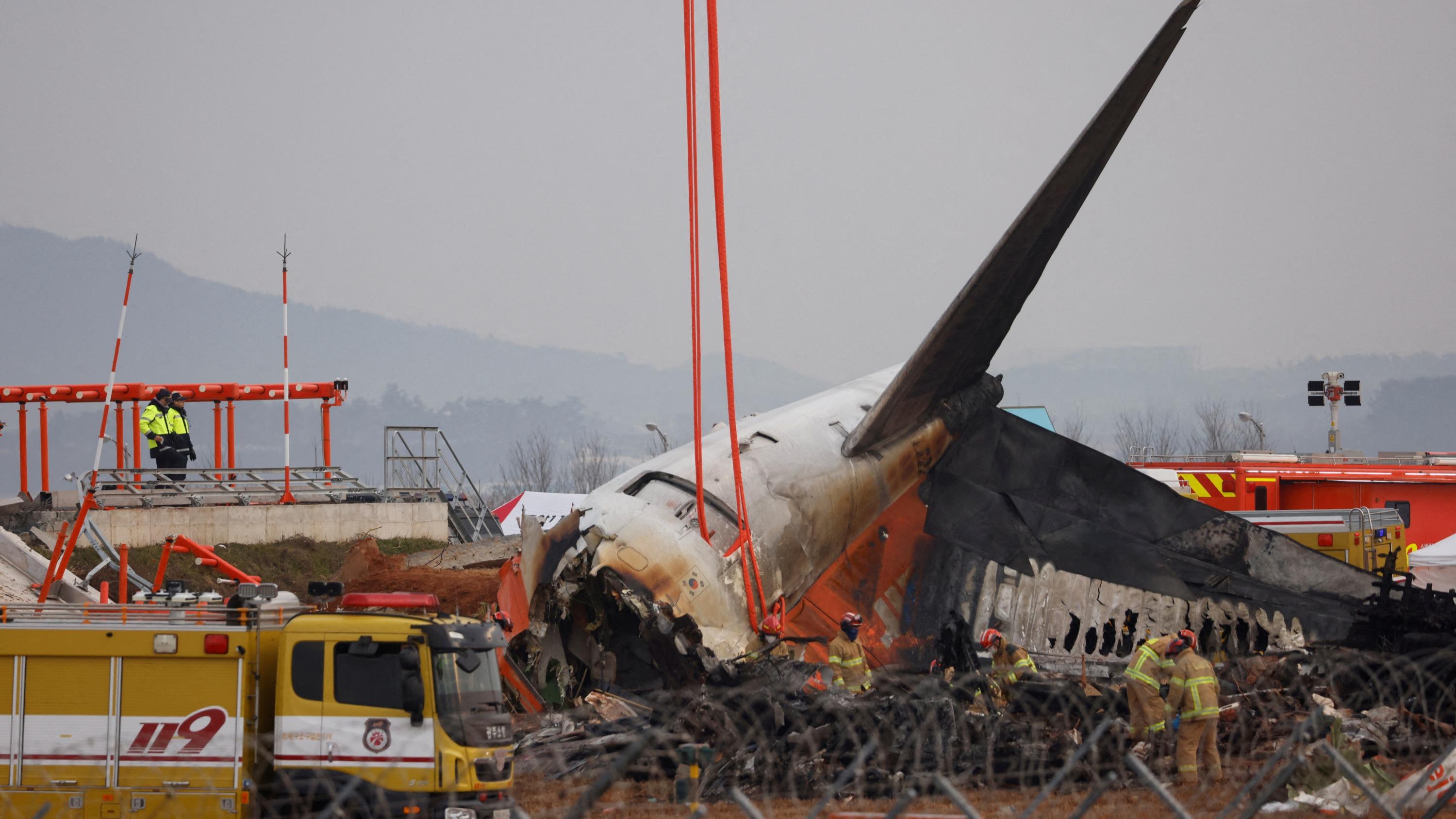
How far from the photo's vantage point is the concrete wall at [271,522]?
67.2 feet

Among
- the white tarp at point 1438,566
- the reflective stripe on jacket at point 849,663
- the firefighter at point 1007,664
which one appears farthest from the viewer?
the white tarp at point 1438,566

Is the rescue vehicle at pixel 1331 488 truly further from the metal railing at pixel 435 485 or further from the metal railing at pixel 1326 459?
the metal railing at pixel 435 485

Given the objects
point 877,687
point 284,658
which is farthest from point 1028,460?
point 284,658

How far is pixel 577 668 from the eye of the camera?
1309 centimetres

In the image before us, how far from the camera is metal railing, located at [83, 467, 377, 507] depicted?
68.7 feet

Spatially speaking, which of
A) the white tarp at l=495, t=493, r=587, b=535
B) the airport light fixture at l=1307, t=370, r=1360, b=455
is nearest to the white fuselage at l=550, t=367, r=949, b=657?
the white tarp at l=495, t=493, r=587, b=535

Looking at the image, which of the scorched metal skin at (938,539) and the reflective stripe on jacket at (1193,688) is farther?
the scorched metal skin at (938,539)

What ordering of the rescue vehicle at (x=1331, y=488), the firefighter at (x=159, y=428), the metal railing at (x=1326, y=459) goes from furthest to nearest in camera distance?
the metal railing at (x=1326, y=459), the rescue vehicle at (x=1331, y=488), the firefighter at (x=159, y=428)

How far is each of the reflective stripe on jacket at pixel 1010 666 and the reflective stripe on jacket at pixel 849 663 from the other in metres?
1.37

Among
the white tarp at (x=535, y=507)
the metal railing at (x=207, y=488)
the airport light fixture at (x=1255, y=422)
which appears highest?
the airport light fixture at (x=1255, y=422)

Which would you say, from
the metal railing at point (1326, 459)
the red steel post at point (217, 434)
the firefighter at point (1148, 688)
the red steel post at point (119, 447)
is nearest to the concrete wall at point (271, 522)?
the red steel post at point (119, 447)

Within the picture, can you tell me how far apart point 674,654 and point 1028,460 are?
297 inches

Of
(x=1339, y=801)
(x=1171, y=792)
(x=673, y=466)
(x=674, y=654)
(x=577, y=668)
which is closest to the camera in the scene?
(x=1339, y=801)

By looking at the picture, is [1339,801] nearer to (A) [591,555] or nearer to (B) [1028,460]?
(A) [591,555]
